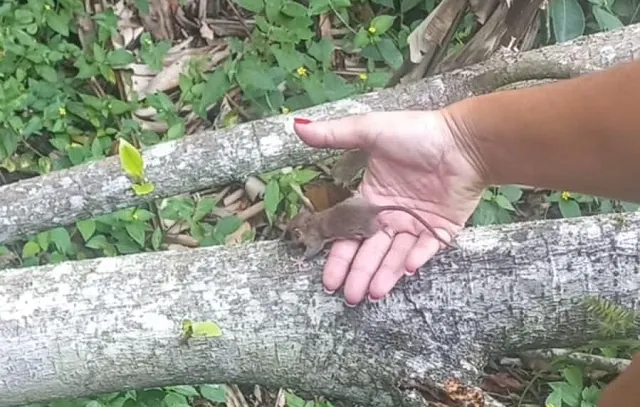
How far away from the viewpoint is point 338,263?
1.30 m

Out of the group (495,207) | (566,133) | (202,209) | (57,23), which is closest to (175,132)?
(202,209)

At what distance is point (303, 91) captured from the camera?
7.93ft

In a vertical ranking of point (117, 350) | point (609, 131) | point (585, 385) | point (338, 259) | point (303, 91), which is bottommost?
point (585, 385)

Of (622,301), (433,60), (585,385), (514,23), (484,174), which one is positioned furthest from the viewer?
→ (585,385)

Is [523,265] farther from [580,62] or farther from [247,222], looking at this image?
[247,222]

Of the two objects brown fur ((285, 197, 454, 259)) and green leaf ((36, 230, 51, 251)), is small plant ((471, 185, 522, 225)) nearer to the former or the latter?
brown fur ((285, 197, 454, 259))

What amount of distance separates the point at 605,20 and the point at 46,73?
133 centimetres

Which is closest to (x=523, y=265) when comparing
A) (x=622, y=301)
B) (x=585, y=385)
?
(x=622, y=301)

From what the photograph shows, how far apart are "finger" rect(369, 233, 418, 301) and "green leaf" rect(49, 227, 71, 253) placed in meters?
0.95

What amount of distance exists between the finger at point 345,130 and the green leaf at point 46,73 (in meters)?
1.25

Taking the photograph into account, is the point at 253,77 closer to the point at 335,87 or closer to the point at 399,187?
the point at 335,87

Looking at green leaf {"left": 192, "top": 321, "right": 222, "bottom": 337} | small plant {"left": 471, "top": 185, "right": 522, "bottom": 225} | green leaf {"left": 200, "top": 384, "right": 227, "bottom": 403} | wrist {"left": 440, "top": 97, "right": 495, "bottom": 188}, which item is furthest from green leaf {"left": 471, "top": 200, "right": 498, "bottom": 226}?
green leaf {"left": 192, "top": 321, "right": 222, "bottom": 337}

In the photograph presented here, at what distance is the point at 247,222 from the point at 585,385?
87cm

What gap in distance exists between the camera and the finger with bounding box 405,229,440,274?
1280 mm
